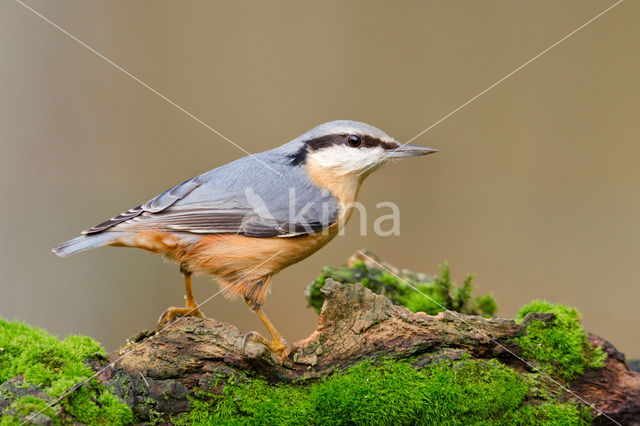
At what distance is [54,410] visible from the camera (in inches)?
69.5

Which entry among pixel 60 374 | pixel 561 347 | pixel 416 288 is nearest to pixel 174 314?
pixel 60 374

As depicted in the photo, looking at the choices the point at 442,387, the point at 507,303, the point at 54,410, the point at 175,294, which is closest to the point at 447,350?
the point at 442,387

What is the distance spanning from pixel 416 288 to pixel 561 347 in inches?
42.4

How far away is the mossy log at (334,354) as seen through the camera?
1.99 metres

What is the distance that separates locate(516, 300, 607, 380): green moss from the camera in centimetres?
223

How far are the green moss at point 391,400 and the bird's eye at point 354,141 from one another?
1.20m

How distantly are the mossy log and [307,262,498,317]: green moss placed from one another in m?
0.76

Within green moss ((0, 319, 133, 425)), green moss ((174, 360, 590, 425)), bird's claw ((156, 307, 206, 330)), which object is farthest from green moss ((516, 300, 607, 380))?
green moss ((0, 319, 133, 425))

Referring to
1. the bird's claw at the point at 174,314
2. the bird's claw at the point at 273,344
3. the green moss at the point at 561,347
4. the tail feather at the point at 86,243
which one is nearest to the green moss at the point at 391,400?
the green moss at the point at 561,347

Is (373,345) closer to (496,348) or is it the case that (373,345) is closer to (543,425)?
(496,348)

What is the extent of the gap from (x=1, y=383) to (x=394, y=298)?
1978 mm

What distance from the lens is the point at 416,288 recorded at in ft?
10.7

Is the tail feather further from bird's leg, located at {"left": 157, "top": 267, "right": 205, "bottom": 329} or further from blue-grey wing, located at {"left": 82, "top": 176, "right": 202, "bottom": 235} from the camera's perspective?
bird's leg, located at {"left": 157, "top": 267, "right": 205, "bottom": 329}

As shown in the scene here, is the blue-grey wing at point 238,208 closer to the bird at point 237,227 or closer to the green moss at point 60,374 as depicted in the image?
the bird at point 237,227
